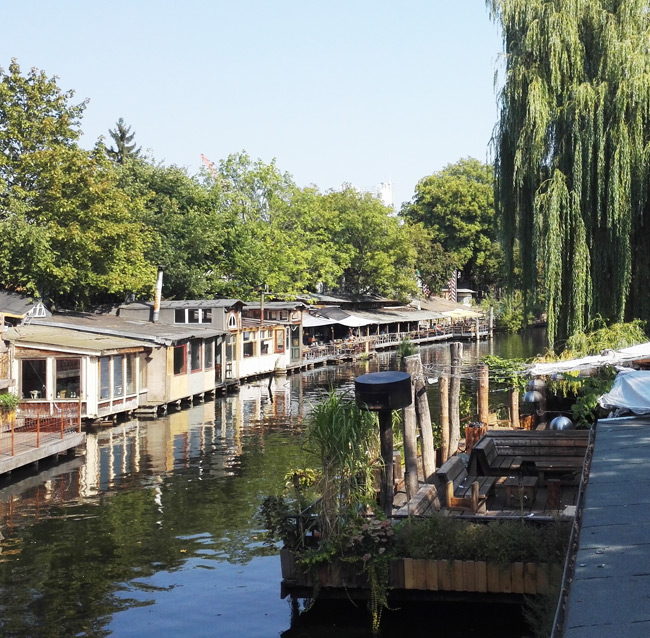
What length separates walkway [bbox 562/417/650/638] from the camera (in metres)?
6.39

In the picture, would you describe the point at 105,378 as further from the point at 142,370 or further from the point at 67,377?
the point at 142,370

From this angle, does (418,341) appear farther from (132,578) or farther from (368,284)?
(132,578)

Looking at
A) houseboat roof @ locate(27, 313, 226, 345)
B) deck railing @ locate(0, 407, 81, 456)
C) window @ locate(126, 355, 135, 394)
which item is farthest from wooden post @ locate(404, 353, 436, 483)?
houseboat roof @ locate(27, 313, 226, 345)

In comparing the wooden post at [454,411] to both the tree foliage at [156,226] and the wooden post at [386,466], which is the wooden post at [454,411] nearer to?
the wooden post at [386,466]

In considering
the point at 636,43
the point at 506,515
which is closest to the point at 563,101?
the point at 636,43

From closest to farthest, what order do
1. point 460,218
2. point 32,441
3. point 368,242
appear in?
1. point 32,441
2. point 368,242
3. point 460,218

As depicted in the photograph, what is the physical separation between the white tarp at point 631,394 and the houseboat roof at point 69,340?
20746 millimetres

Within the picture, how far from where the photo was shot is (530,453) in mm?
19328

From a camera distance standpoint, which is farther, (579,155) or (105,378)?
(105,378)

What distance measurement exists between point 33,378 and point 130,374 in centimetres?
530

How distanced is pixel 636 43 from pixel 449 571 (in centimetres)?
2028

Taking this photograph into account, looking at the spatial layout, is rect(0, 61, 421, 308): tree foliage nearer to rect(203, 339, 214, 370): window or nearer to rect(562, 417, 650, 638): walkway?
rect(203, 339, 214, 370): window

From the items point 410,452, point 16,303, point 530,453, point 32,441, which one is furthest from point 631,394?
point 16,303

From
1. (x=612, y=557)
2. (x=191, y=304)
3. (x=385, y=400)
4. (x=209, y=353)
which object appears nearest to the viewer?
(x=612, y=557)
